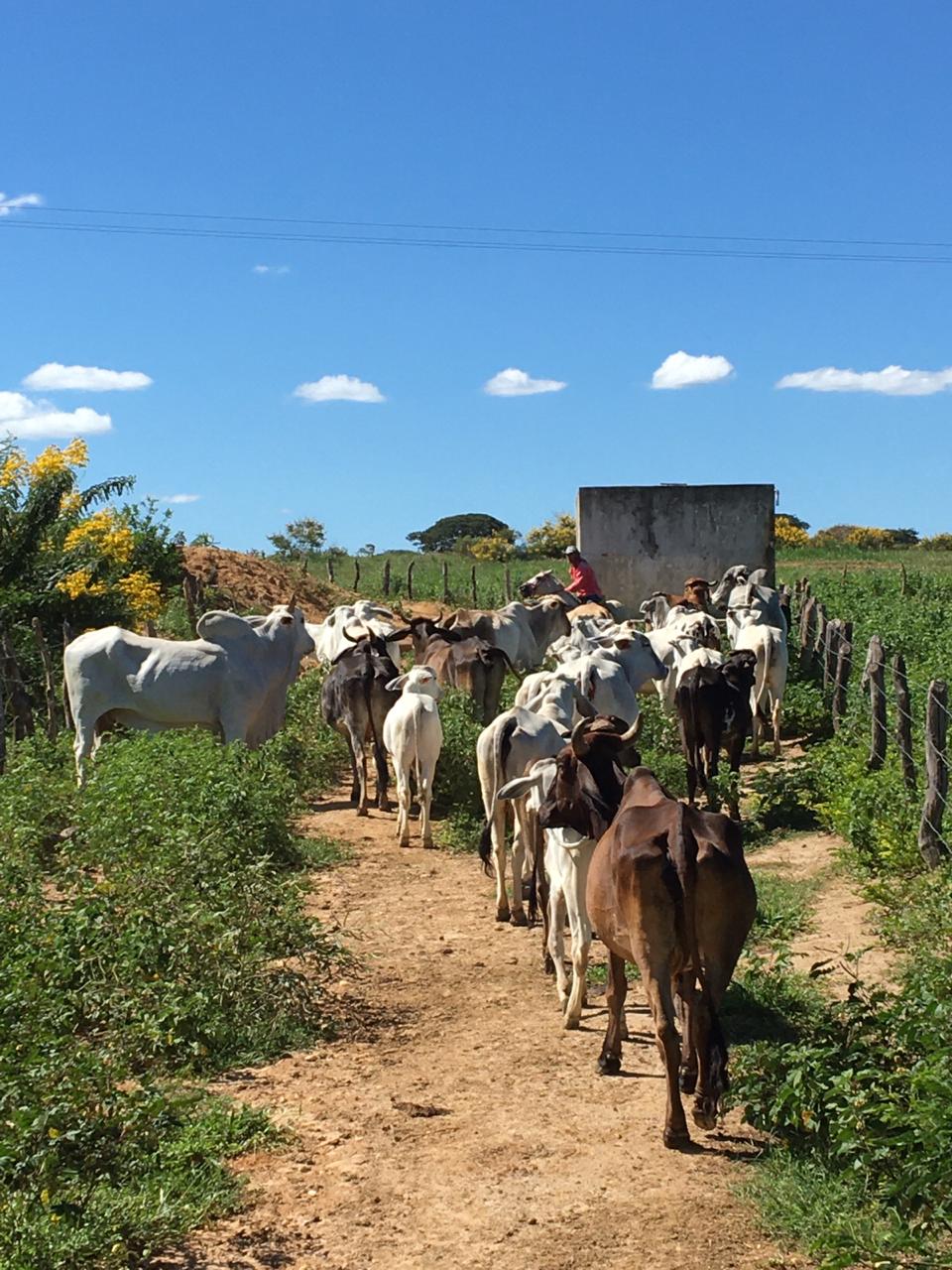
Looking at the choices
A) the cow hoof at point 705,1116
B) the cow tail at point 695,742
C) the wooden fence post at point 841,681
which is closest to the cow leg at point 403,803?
the cow tail at point 695,742

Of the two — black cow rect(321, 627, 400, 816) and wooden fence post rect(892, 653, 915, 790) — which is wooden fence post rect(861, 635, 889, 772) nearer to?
wooden fence post rect(892, 653, 915, 790)

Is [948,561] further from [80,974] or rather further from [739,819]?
[80,974]

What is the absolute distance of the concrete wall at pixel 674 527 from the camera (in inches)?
1109

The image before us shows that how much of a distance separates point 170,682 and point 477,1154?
9.50 meters

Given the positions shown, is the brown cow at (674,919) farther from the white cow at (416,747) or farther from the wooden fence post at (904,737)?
the white cow at (416,747)

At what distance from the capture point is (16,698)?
18.9m

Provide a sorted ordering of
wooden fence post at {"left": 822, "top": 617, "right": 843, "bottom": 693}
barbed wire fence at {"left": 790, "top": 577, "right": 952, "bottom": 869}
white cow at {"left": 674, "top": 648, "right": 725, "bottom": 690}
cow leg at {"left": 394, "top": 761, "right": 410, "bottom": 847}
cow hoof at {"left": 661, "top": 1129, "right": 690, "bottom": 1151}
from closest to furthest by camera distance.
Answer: cow hoof at {"left": 661, "top": 1129, "right": 690, "bottom": 1151} < barbed wire fence at {"left": 790, "top": 577, "right": 952, "bottom": 869} < cow leg at {"left": 394, "top": 761, "right": 410, "bottom": 847} < white cow at {"left": 674, "top": 648, "right": 725, "bottom": 690} < wooden fence post at {"left": 822, "top": 617, "right": 843, "bottom": 693}

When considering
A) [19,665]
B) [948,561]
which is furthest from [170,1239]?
[948,561]

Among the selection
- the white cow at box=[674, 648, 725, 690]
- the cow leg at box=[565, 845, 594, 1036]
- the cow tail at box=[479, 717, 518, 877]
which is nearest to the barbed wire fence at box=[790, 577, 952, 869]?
the white cow at box=[674, 648, 725, 690]

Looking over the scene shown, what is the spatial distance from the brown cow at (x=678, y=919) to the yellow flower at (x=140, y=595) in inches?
731

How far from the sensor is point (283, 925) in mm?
8984

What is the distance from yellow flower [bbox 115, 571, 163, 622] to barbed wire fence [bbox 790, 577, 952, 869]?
425 inches

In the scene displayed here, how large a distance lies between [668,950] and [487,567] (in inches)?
1743

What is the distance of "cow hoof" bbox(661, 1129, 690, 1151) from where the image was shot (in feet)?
20.9
